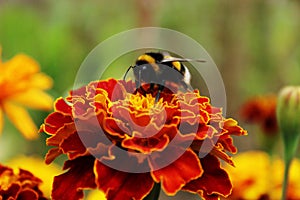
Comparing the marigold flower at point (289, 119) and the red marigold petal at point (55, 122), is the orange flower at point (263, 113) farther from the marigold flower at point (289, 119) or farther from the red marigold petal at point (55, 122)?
the red marigold petal at point (55, 122)

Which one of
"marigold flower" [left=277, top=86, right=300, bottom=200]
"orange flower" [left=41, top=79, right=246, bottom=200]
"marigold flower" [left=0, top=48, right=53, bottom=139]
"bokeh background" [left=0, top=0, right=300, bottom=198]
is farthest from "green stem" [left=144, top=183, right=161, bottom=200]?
"bokeh background" [left=0, top=0, right=300, bottom=198]

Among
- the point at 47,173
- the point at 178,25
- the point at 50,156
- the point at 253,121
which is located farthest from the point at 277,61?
the point at 50,156

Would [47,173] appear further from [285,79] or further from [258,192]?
[285,79]

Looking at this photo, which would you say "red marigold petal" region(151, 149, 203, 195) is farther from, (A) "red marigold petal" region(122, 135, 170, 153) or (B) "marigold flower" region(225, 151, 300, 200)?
(B) "marigold flower" region(225, 151, 300, 200)

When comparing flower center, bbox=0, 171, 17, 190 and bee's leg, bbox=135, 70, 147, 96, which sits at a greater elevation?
bee's leg, bbox=135, 70, 147, 96

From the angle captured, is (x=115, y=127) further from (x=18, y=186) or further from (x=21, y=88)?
(x=21, y=88)

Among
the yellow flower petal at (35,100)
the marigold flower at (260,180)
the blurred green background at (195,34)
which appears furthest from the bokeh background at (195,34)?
the marigold flower at (260,180)

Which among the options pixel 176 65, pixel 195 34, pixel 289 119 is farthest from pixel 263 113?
pixel 195 34
